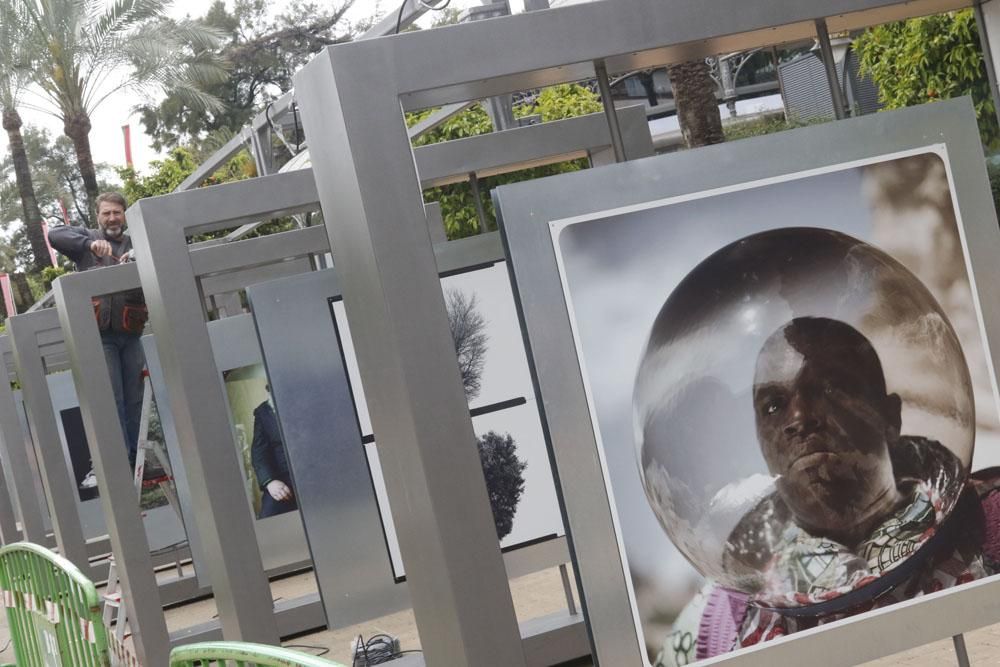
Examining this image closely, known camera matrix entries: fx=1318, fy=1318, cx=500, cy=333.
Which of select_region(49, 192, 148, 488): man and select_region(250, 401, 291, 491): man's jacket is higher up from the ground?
select_region(49, 192, 148, 488): man

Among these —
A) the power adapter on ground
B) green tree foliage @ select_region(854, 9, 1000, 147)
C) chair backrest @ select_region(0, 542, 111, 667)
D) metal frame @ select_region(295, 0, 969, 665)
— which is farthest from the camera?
green tree foliage @ select_region(854, 9, 1000, 147)

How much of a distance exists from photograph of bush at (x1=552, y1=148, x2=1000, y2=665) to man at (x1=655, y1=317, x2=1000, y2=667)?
0.08 ft

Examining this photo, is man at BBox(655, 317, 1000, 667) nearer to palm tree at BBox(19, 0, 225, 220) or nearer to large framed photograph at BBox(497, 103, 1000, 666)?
large framed photograph at BBox(497, 103, 1000, 666)

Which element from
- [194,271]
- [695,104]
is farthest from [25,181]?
[194,271]

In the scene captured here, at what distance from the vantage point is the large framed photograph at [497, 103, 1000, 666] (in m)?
3.55

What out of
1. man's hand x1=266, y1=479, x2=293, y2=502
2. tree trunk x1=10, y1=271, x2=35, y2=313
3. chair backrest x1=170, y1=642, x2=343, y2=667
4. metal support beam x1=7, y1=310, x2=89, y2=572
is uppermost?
tree trunk x1=10, y1=271, x2=35, y2=313

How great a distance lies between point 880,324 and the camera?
381 cm

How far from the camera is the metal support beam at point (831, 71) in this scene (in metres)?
4.00

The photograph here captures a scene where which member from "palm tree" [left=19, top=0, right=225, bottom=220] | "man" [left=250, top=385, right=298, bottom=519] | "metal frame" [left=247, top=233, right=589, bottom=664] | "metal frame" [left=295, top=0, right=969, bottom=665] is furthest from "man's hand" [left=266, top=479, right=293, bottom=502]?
"palm tree" [left=19, top=0, right=225, bottom=220]

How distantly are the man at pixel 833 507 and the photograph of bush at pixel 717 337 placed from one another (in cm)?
3

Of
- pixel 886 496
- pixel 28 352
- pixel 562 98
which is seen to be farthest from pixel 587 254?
pixel 562 98

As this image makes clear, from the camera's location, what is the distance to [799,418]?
3.72 m

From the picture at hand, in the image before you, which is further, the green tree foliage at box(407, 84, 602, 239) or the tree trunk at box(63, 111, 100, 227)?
the tree trunk at box(63, 111, 100, 227)

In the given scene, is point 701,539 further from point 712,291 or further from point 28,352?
point 28,352
